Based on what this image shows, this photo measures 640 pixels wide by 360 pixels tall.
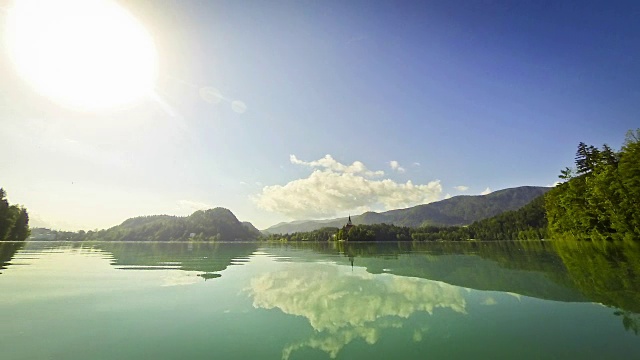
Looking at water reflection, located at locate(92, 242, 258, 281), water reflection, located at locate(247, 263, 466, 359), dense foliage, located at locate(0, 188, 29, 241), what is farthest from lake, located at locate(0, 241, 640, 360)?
dense foliage, located at locate(0, 188, 29, 241)

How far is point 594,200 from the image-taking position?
70188 mm

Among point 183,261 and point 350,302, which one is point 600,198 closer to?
point 350,302

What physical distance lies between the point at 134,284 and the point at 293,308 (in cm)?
1476

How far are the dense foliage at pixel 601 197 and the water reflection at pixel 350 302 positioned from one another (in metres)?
61.4

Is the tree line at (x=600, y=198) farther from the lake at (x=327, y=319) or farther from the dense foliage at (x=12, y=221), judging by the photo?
the dense foliage at (x=12, y=221)

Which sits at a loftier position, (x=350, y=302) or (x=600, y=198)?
(x=600, y=198)

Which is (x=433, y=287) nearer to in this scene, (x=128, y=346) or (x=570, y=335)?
(x=570, y=335)

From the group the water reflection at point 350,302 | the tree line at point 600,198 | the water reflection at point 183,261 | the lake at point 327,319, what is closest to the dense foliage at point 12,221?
the water reflection at point 183,261

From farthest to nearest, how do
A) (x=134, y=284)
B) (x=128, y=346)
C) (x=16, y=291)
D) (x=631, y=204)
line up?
1. (x=631, y=204)
2. (x=134, y=284)
3. (x=16, y=291)
4. (x=128, y=346)

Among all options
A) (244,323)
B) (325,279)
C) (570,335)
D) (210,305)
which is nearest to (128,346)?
(244,323)

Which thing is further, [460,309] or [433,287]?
[433,287]

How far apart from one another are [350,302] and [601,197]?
3119 inches

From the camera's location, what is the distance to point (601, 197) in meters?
67.4

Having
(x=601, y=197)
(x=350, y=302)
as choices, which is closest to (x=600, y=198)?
(x=601, y=197)
